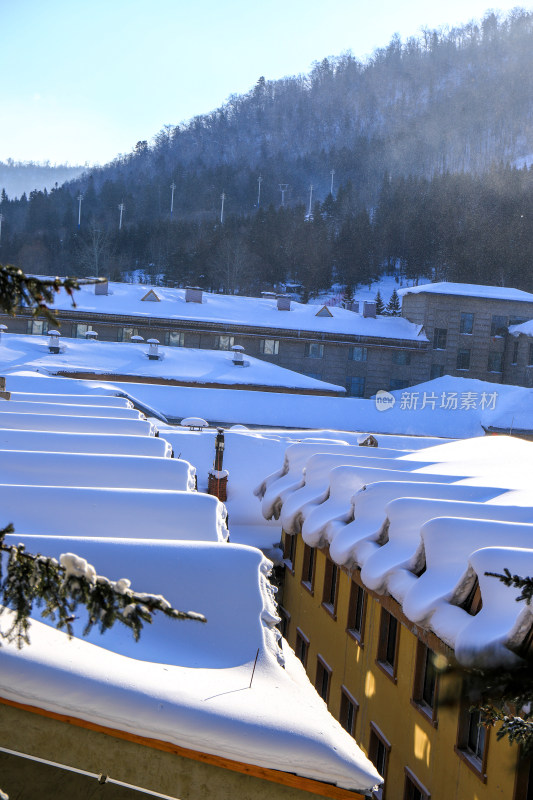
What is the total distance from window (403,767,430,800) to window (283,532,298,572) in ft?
22.8

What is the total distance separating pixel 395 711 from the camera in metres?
10.4

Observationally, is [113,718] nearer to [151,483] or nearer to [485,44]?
[151,483]

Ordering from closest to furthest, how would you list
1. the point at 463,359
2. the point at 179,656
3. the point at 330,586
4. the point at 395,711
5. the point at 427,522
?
the point at 179,656 < the point at 427,522 < the point at 395,711 < the point at 330,586 < the point at 463,359

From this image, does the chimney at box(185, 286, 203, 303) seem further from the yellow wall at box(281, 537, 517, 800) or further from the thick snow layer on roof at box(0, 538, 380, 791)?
the thick snow layer on roof at box(0, 538, 380, 791)

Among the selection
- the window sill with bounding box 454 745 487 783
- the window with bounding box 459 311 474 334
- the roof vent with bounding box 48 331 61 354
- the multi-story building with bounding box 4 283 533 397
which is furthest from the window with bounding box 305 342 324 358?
the window sill with bounding box 454 745 487 783

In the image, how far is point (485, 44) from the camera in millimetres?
176875

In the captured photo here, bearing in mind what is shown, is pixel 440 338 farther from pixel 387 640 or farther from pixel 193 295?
pixel 387 640

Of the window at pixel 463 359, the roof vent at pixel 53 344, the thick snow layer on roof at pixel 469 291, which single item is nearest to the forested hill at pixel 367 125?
the thick snow layer on roof at pixel 469 291

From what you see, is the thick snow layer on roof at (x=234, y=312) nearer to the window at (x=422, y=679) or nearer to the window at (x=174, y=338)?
the window at (x=174, y=338)

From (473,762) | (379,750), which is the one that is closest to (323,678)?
(379,750)

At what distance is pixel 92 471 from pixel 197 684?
21.3 feet

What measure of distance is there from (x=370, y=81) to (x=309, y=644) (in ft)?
583

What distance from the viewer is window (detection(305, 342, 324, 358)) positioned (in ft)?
165

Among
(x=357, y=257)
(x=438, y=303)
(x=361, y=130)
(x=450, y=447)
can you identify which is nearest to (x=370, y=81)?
(x=361, y=130)
